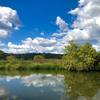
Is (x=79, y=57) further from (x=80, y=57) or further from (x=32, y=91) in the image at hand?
(x=32, y=91)

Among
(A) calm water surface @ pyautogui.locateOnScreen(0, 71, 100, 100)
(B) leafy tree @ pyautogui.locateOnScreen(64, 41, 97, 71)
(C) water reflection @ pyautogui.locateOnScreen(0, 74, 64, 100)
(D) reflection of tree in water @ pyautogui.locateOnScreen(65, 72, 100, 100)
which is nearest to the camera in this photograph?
(C) water reflection @ pyautogui.locateOnScreen(0, 74, 64, 100)

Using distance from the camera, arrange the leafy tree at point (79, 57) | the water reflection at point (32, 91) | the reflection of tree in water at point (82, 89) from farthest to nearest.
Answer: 1. the leafy tree at point (79, 57)
2. the reflection of tree in water at point (82, 89)
3. the water reflection at point (32, 91)

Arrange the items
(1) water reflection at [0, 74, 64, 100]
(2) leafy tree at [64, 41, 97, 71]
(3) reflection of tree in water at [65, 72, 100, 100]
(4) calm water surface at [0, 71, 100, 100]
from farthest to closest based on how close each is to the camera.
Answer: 1. (2) leafy tree at [64, 41, 97, 71]
2. (3) reflection of tree in water at [65, 72, 100, 100]
3. (4) calm water surface at [0, 71, 100, 100]
4. (1) water reflection at [0, 74, 64, 100]

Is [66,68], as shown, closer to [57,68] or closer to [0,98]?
[57,68]

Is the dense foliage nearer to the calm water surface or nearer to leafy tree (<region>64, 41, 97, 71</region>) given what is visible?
leafy tree (<region>64, 41, 97, 71</region>)

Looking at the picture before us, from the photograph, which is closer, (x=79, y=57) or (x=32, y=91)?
(x=32, y=91)

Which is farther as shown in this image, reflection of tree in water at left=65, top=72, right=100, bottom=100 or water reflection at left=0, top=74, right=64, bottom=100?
reflection of tree in water at left=65, top=72, right=100, bottom=100

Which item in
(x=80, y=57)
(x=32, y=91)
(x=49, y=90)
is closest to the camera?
(x=32, y=91)

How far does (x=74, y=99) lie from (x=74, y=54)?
4989cm

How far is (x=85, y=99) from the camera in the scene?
82.9ft

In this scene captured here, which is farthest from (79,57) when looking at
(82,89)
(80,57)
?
(82,89)

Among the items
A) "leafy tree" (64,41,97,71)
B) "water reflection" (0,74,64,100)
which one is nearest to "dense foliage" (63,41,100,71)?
"leafy tree" (64,41,97,71)

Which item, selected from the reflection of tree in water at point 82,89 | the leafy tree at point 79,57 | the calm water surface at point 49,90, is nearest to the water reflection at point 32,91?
the calm water surface at point 49,90

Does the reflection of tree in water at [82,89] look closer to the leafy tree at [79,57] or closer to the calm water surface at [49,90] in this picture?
the calm water surface at [49,90]
